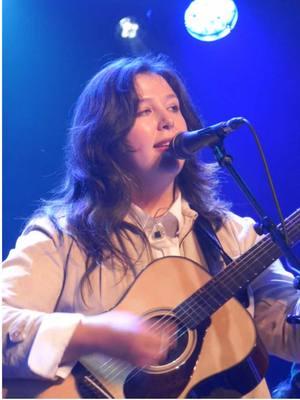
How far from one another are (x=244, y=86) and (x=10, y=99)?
1054mm

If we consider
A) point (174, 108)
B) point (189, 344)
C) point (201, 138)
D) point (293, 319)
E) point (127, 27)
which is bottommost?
point (293, 319)

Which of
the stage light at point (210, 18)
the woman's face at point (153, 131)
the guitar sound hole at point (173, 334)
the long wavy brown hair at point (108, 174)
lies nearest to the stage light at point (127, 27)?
the stage light at point (210, 18)

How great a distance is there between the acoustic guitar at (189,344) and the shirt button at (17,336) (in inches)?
4.5

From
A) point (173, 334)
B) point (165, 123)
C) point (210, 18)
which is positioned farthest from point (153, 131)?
point (210, 18)

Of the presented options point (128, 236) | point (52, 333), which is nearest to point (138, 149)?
point (128, 236)

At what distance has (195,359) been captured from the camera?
1.44 m

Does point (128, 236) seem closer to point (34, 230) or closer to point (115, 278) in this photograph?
point (115, 278)

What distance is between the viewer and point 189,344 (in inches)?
57.6

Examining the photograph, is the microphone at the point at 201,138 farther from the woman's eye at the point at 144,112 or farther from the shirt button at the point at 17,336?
the shirt button at the point at 17,336

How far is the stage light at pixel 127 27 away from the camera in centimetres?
253

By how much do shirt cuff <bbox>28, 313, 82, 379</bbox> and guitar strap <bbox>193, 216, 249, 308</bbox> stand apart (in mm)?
508

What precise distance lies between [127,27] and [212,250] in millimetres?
1271

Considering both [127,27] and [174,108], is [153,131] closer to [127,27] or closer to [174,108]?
[174,108]

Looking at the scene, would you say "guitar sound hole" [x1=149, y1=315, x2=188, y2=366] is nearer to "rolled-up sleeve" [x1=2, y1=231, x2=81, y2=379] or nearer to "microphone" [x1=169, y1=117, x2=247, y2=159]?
"rolled-up sleeve" [x1=2, y1=231, x2=81, y2=379]
